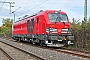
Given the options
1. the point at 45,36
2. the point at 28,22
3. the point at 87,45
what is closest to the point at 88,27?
the point at 87,45

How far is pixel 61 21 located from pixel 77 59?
29.9 feet

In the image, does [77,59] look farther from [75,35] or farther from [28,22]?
[28,22]

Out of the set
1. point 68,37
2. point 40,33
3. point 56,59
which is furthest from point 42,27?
point 56,59

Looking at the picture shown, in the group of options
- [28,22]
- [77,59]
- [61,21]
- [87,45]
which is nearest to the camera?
[77,59]

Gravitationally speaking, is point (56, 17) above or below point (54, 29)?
above

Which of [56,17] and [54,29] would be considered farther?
[56,17]

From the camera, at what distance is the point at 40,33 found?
23344mm

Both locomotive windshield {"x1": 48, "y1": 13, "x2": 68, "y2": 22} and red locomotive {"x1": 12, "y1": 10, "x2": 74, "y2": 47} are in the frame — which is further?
locomotive windshield {"x1": 48, "y1": 13, "x2": 68, "y2": 22}

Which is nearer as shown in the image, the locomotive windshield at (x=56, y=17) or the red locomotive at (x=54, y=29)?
the red locomotive at (x=54, y=29)

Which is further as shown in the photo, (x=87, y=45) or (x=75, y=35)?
(x=75, y=35)

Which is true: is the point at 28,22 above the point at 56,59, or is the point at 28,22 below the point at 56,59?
above

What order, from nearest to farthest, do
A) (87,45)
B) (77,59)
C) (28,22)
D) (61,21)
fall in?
(77,59), (87,45), (61,21), (28,22)

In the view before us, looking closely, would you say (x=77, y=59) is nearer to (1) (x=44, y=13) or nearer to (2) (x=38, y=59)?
(2) (x=38, y=59)

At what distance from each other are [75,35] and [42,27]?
134 inches
